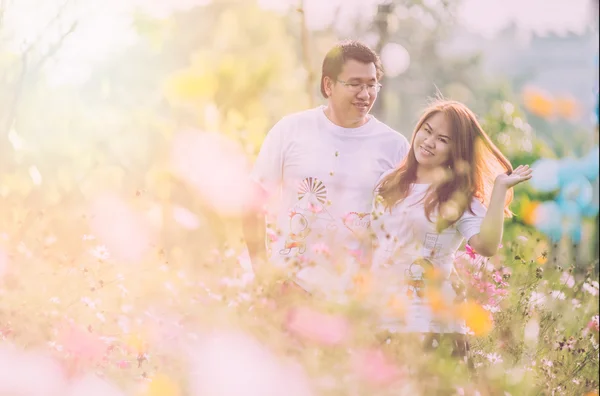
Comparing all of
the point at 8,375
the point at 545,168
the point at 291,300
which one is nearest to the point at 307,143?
the point at 291,300

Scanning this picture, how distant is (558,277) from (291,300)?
1.52 metres

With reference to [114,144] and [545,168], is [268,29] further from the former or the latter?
[545,168]

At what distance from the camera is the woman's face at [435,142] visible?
2367 millimetres

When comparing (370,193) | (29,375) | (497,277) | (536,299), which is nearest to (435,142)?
(370,193)

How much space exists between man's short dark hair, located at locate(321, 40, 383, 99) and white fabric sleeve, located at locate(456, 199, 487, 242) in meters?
0.66

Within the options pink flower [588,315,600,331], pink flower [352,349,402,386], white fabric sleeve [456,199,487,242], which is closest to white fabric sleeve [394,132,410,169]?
white fabric sleeve [456,199,487,242]

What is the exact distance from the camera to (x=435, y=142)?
7.77 ft

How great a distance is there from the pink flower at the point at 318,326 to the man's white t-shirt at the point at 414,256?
136 mm

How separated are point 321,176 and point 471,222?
58cm

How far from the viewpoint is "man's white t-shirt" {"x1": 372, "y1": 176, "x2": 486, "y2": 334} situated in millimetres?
2225

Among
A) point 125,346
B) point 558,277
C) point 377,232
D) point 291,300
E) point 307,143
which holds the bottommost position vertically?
point 558,277

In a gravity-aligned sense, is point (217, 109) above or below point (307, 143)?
below

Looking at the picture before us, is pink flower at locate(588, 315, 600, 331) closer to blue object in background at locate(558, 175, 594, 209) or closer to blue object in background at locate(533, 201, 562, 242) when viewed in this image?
blue object in background at locate(558, 175, 594, 209)

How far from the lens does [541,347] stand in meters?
2.97
